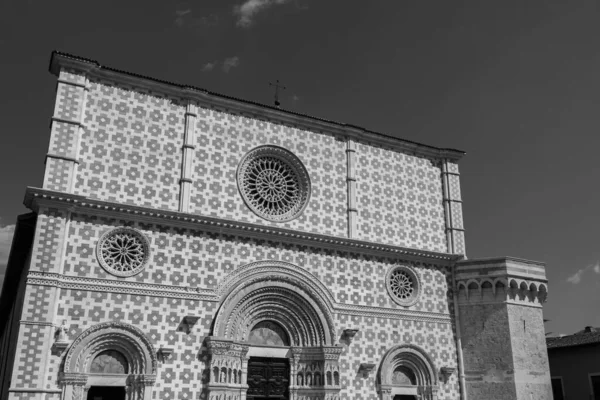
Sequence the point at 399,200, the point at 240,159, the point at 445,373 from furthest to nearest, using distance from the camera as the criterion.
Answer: the point at 399,200 → the point at 445,373 → the point at 240,159

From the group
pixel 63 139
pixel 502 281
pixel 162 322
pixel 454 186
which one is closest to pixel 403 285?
pixel 502 281

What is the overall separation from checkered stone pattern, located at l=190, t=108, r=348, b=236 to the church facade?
57mm

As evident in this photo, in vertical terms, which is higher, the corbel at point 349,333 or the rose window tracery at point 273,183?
the rose window tracery at point 273,183

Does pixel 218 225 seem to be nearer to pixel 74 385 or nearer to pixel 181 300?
pixel 181 300

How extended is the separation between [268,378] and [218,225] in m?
5.45

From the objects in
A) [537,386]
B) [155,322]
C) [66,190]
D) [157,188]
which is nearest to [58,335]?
[155,322]

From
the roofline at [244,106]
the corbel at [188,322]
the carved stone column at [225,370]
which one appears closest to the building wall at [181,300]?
the corbel at [188,322]

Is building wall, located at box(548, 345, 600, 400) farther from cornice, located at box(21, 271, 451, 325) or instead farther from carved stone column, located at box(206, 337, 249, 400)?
carved stone column, located at box(206, 337, 249, 400)

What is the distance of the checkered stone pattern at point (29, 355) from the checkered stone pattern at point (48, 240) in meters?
1.74

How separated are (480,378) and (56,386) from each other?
50.9 ft

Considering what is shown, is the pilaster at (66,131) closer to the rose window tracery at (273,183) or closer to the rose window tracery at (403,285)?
the rose window tracery at (273,183)

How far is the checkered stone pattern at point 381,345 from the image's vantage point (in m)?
20.9

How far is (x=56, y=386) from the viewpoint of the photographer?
1606 centimetres

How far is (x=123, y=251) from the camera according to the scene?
59.7ft
